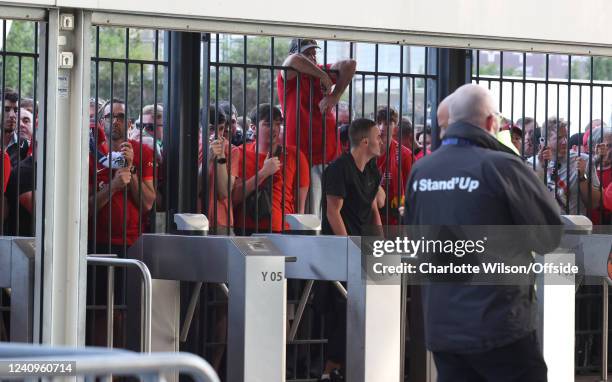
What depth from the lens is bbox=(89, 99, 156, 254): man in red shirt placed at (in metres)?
6.71

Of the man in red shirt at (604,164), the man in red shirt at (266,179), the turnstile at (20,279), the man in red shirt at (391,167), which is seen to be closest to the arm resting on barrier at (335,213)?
the man in red shirt at (266,179)

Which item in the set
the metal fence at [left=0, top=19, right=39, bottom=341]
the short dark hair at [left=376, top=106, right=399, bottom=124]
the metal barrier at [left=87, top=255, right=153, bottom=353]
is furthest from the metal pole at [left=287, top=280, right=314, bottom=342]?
the short dark hair at [left=376, top=106, right=399, bottom=124]

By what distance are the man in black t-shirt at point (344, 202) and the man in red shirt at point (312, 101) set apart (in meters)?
0.24

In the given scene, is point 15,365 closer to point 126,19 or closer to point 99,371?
point 99,371

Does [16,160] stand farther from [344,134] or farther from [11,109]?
[344,134]

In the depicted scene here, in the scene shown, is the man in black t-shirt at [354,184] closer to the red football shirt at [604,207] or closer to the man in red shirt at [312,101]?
the man in red shirt at [312,101]

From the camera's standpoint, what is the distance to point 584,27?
5395 millimetres

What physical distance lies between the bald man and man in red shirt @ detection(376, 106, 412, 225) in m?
3.23

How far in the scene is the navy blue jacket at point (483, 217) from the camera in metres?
4.15

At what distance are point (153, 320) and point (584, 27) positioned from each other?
100 inches

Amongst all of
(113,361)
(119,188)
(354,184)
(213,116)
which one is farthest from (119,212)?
(113,361)

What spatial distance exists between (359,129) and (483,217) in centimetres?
284

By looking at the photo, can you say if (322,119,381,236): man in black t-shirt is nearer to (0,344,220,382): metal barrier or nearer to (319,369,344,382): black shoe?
(319,369,344,382): black shoe

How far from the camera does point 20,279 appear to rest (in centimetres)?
479
